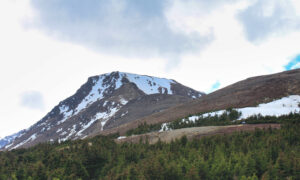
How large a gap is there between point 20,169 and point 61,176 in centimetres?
955

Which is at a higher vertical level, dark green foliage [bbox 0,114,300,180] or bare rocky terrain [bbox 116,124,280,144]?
bare rocky terrain [bbox 116,124,280,144]

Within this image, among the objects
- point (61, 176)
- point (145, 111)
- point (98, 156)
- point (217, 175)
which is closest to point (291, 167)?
point (217, 175)

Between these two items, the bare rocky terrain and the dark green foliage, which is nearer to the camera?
the dark green foliage

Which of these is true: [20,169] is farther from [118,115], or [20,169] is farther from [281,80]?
[118,115]

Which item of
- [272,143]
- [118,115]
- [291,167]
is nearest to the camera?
[291,167]

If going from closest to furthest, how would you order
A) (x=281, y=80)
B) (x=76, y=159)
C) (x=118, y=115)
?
1. (x=76, y=159)
2. (x=281, y=80)
3. (x=118, y=115)

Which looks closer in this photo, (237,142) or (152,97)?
(237,142)

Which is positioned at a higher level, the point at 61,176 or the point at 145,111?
the point at 145,111

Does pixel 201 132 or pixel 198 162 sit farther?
pixel 201 132

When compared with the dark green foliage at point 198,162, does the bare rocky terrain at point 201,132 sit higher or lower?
higher

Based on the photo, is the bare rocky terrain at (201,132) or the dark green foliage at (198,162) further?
the bare rocky terrain at (201,132)

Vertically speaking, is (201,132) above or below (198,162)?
above

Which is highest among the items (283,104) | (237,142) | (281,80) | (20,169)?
(281,80)

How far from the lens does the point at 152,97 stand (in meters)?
159
